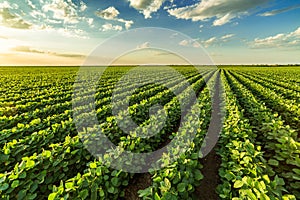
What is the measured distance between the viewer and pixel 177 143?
3.94 metres

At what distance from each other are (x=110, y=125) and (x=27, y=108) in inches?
250

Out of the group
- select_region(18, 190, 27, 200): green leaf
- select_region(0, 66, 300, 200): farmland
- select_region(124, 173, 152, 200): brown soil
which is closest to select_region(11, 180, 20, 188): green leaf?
select_region(0, 66, 300, 200): farmland

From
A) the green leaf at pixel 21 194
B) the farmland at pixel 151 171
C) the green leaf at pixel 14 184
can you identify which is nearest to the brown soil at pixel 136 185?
the farmland at pixel 151 171

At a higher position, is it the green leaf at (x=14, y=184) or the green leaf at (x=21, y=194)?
the green leaf at (x=14, y=184)

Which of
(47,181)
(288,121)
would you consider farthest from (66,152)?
(288,121)

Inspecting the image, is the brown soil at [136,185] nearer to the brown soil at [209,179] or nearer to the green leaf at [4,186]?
the brown soil at [209,179]

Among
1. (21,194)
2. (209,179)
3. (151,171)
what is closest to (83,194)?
(21,194)

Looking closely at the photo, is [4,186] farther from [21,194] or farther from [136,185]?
[136,185]

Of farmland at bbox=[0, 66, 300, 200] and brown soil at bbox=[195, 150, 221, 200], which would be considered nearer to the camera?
farmland at bbox=[0, 66, 300, 200]

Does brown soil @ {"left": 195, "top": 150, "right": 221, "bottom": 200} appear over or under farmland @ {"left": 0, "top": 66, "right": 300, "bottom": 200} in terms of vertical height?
under

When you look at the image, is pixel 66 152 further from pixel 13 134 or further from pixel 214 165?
pixel 214 165

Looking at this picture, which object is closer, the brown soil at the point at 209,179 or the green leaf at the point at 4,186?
the green leaf at the point at 4,186

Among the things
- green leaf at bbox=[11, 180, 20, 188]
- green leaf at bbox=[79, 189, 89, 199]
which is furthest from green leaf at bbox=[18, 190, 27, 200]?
green leaf at bbox=[79, 189, 89, 199]

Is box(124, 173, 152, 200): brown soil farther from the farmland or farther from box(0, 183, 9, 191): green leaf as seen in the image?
box(0, 183, 9, 191): green leaf
